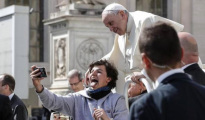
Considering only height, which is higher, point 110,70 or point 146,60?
point 146,60

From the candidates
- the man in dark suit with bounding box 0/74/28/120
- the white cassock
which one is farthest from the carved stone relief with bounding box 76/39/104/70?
the white cassock

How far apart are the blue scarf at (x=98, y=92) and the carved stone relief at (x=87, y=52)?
9686mm

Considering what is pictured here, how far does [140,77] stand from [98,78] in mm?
784

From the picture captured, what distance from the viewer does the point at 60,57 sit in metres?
16.3

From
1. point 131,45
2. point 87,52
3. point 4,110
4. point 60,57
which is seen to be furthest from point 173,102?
point 60,57

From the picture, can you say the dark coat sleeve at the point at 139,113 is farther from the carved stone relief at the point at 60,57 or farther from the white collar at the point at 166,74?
the carved stone relief at the point at 60,57

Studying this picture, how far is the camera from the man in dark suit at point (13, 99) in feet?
26.2

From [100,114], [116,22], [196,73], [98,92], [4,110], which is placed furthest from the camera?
[4,110]

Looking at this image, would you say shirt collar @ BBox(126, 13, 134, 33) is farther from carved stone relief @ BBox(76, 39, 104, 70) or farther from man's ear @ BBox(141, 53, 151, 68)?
carved stone relief @ BBox(76, 39, 104, 70)

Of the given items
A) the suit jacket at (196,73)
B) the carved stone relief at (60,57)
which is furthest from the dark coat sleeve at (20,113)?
the carved stone relief at (60,57)

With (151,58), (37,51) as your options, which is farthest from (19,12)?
(37,51)

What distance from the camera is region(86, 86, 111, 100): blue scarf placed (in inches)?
225

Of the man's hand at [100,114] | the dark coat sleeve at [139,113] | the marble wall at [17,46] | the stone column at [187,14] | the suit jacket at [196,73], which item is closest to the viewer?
the dark coat sleeve at [139,113]

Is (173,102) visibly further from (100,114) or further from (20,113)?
→ (20,113)
